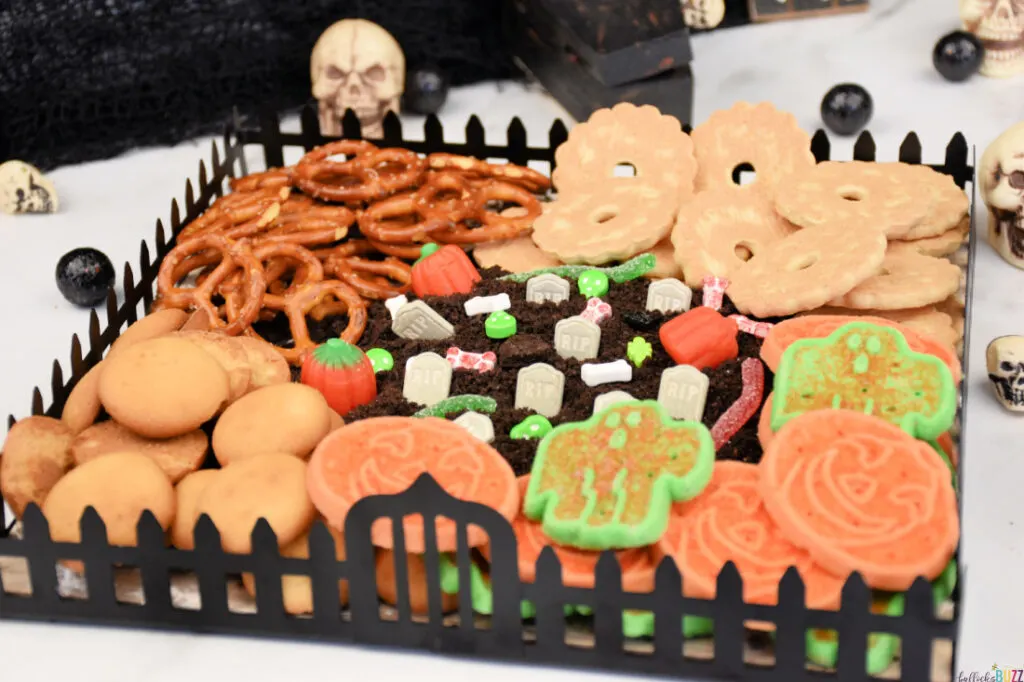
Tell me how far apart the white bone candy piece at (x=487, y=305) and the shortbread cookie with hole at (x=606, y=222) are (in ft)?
0.94

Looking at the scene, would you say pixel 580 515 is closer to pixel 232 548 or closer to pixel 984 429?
pixel 232 548

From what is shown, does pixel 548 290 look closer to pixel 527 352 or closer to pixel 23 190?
pixel 527 352

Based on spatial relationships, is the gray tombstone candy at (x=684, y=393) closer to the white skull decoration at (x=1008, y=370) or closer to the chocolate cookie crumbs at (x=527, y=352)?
the chocolate cookie crumbs at (x=527, y=352)

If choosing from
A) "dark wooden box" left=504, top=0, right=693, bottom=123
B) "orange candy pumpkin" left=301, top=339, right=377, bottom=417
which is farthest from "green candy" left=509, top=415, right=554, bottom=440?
"dark wooden box" left=504, top=0, right=693, bottom=123

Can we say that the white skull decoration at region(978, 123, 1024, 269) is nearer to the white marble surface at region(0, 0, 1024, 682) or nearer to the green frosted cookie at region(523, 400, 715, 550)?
the white marble surface at region(0, 0, 1024, 682)

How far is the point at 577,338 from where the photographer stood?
3.33m

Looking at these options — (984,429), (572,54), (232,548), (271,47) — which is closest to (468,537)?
(232,548)

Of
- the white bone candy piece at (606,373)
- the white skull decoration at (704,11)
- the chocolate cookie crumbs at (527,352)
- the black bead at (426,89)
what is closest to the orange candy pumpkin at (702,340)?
the chocolate cookie crumbs at (527,352)

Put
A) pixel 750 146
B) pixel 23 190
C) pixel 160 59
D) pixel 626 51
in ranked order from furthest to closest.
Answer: pixel 160 59, pixel 626 51, pixel 23 190, pixel 750 146

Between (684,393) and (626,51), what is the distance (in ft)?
6.19

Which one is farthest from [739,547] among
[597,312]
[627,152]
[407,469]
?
[627,152]

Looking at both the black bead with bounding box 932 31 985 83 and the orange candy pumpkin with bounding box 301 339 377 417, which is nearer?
the orange candy pumpkin with bounding box 301 339 377 417

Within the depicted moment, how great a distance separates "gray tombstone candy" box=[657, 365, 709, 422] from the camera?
306 cm

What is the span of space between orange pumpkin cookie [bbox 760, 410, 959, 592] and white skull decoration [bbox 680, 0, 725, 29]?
314cm
